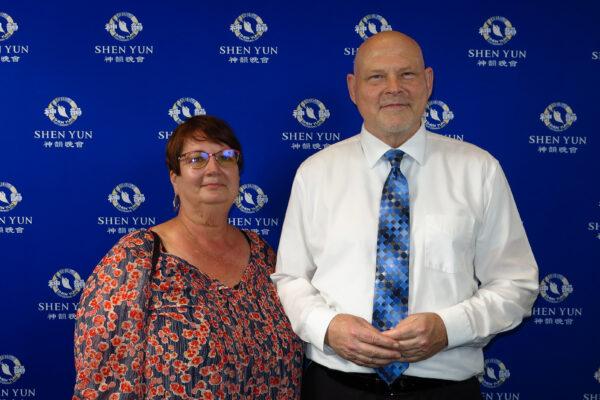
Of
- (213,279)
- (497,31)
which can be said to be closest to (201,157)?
(213,279)

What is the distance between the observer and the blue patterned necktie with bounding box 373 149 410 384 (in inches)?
70.4

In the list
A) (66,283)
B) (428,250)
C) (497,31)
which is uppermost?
(497,31)

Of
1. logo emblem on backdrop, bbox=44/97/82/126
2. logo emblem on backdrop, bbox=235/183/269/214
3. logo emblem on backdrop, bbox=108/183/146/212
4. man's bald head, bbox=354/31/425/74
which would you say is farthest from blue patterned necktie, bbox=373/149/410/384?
logo emblem on backdrop, bbox=44/97/82/126

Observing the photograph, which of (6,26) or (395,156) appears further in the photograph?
(6,26)

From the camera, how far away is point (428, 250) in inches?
72.2

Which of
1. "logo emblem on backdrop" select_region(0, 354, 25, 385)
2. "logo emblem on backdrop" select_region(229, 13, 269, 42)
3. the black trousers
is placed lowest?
"logo emblem on backdrop" select_region(0, 354, 25, 385)

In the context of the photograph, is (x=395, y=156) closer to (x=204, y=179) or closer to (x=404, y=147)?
(x=404, y=147)

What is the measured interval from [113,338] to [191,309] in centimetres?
26

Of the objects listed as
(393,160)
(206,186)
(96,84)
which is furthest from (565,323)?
(96,84)

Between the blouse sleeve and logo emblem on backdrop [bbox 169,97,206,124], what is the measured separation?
1.09 meters

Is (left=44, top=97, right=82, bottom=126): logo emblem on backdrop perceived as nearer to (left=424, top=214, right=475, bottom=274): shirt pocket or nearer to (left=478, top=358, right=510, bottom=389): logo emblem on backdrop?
(left=424, top=214, right=475, bottom=274): shirt pocket

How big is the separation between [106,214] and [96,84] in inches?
24.5

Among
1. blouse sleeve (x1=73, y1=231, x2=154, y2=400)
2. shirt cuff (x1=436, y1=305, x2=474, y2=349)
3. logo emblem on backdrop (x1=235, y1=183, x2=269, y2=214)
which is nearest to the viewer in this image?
shirt cuff (x1=436, y1=305, x2=474, y2=349)

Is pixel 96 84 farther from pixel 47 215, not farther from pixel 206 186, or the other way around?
pixel 206 186
